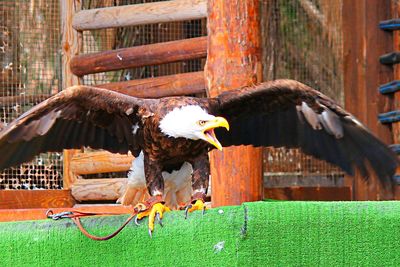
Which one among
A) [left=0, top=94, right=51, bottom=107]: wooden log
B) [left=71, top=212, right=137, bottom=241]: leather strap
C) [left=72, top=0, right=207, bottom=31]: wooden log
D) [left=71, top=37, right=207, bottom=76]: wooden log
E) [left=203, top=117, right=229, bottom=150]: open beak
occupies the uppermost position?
[left=72, top=0, right=207, bottom=31]: wooden log

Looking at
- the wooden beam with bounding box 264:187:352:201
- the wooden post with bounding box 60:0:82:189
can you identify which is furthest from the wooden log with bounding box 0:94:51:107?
the wooden beam with bounding box 264:187:352:201

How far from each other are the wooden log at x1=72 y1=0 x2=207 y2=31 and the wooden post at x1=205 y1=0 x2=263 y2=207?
4.29 ft

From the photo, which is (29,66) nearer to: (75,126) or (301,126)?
(75,126)

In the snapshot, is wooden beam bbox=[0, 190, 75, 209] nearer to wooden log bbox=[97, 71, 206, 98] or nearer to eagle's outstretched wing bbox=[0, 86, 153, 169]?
wooden log bbox=[97, 71, 206, 98]

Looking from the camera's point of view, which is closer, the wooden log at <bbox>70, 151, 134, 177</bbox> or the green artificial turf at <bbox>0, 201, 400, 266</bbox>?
the green artificial turf at <bbox>0, 201, 400, 266</bbox>

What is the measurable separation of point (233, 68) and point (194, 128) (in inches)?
24.2

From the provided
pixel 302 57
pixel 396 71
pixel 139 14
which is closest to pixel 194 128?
pixel 139 14

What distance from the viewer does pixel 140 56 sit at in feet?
20.6

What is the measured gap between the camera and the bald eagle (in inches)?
162

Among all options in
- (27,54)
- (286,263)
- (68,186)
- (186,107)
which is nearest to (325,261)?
(286,263)

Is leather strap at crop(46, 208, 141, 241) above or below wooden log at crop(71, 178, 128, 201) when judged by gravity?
above

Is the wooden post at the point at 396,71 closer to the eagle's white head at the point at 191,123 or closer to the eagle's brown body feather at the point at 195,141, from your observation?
the eagle's brown body feather at the point at 195,141

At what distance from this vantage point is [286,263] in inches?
96.9

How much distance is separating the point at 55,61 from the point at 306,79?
216cm
